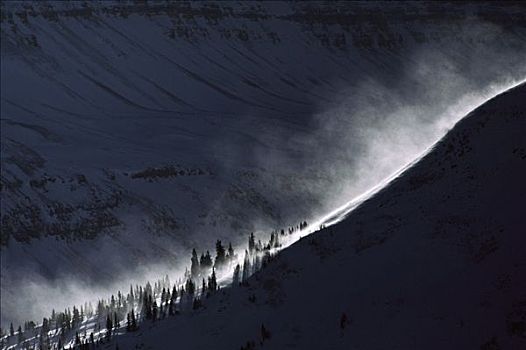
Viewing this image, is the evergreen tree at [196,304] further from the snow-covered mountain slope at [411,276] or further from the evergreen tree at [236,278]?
the evergreen tree at [236,278]

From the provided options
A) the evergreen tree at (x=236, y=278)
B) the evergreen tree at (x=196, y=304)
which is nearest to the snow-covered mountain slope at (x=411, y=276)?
the evergreen tree at (x=196, y=304)

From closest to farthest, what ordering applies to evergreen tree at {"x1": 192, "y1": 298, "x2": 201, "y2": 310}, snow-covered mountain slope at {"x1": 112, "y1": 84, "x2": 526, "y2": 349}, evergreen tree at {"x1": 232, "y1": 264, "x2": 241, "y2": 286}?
1. snow-covered mountain slope at {"x1": 112, "y1": 84, "x2": 526, "y2": 349}
2. evergreen tree at {"x1": 192, "y1": 298, "x2": 201, "y2": 310}
3. evergreen tree at {"x1": 232, "y1": 264, "x2": 241, "y2": 286}

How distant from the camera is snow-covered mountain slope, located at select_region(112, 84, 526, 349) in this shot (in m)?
38.7

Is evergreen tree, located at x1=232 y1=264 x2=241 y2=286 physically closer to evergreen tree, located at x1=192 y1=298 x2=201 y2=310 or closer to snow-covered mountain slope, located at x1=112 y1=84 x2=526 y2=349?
snow-covered mountain slope, located at x1=112 y1=84 x2=526 y2=349

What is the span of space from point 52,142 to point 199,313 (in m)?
146

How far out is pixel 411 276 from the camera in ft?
141

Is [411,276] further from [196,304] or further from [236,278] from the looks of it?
[236,278]

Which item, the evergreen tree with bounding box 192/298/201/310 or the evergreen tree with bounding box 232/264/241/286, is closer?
the evergreen tree with bounding box 192/298/201/310

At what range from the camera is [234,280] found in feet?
192

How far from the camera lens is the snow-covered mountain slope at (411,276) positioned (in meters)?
38.7

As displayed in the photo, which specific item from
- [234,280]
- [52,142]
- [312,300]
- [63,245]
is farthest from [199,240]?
[312,300]

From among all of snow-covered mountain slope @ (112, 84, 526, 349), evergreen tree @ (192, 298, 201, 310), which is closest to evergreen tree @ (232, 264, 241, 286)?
snow-covered mountain slope @ (112, 84, 526, 349)

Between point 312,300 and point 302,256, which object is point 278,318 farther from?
point 302,256

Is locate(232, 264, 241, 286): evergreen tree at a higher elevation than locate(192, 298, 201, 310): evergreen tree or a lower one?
higher
